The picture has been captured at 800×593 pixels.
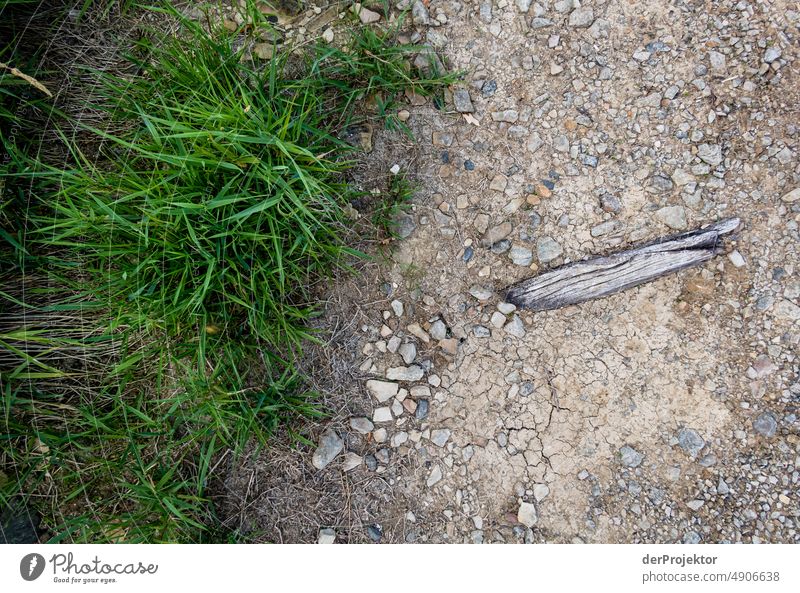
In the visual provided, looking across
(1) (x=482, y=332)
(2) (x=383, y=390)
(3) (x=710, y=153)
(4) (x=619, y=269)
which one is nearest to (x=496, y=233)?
(1) (x=482, y=332)

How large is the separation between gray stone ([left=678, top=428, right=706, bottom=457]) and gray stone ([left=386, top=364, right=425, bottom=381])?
1.18 metres

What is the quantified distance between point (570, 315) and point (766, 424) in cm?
94

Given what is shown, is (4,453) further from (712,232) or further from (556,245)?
(712,232)

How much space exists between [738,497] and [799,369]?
611mm

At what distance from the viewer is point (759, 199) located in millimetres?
2248

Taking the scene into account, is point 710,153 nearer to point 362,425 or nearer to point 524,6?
point 524,6

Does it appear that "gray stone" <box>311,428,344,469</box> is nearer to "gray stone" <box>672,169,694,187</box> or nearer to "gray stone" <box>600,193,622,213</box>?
"gray stone" <box>600,193,622,213</box>

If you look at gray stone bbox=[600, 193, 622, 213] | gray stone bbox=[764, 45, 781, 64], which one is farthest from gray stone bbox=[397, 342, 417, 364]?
gray stone bbox=[764, 45, 781, 64]

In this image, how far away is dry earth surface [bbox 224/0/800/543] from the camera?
7.29 feet

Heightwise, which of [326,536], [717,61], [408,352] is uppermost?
[717,61]

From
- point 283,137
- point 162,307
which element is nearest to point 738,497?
point 283,137

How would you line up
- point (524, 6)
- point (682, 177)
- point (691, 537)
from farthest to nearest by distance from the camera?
1. point (524, 6)
2. point (682, 177)
3. point (691, 537)

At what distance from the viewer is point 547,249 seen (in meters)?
2.33
